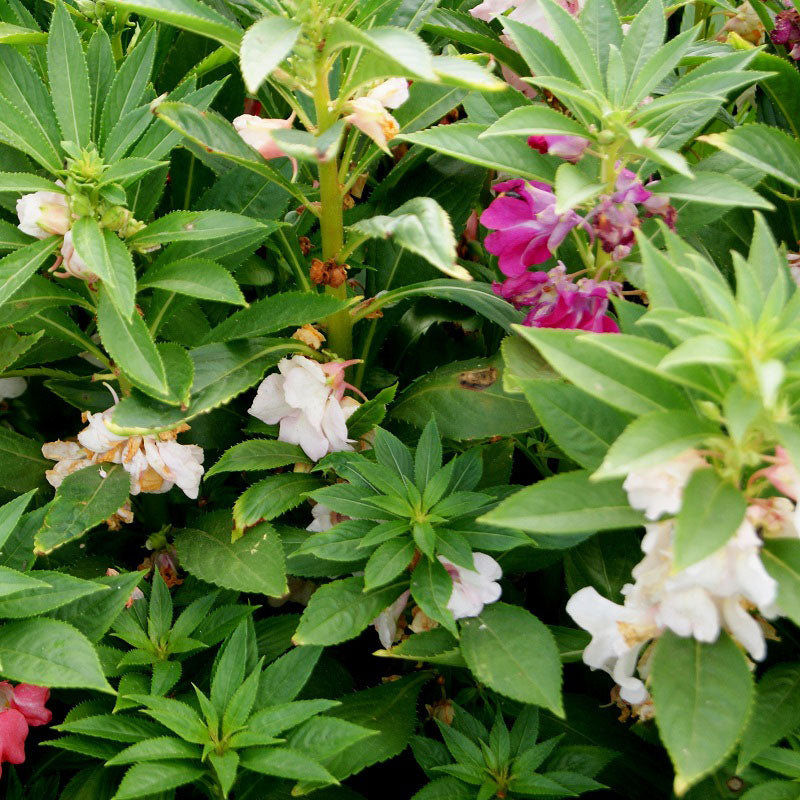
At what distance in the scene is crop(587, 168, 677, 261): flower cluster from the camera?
1.15 metres

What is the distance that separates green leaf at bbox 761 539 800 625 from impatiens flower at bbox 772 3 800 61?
0.97 metres

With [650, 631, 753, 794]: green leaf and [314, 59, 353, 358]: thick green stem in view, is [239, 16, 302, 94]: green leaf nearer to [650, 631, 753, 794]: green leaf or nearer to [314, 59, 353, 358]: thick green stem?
[314, 59, 353, 358]: thick green stem

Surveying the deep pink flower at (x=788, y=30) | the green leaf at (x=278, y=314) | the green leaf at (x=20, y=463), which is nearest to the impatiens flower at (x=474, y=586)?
the green leaf at (x=278, y=314)

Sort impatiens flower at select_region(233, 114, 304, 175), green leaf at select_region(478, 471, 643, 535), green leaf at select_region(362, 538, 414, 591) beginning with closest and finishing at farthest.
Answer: green leaf at select_region(478, 471, 643, 535) → green leaf at select_region(362, 538, 414, 591) → impatiens flower at select_region(233, 114, 304, 175)

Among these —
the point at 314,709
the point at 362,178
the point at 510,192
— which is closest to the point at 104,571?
the point at 314,709

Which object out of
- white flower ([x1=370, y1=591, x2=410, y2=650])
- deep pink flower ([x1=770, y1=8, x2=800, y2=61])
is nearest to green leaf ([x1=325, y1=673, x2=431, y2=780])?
white flower ([x1=370, y1=591, x2=410, y2=650])

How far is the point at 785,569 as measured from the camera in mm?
905

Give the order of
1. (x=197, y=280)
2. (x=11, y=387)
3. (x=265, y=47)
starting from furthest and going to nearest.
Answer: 1. (x=11, y=387)
2. (x=197, y=280)
3. (x=265, y=47)

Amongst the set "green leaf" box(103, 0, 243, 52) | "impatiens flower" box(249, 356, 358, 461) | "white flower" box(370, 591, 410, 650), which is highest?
"green leaf" box(103, 0, 243, 52)

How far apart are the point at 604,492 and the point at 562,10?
65cm

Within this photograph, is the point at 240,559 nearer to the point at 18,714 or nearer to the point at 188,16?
the point at 18,714

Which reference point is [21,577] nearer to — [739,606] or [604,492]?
[604,492]

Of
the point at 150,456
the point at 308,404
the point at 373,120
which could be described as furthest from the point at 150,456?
the point at 373,120

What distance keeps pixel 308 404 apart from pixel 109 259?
338mm
